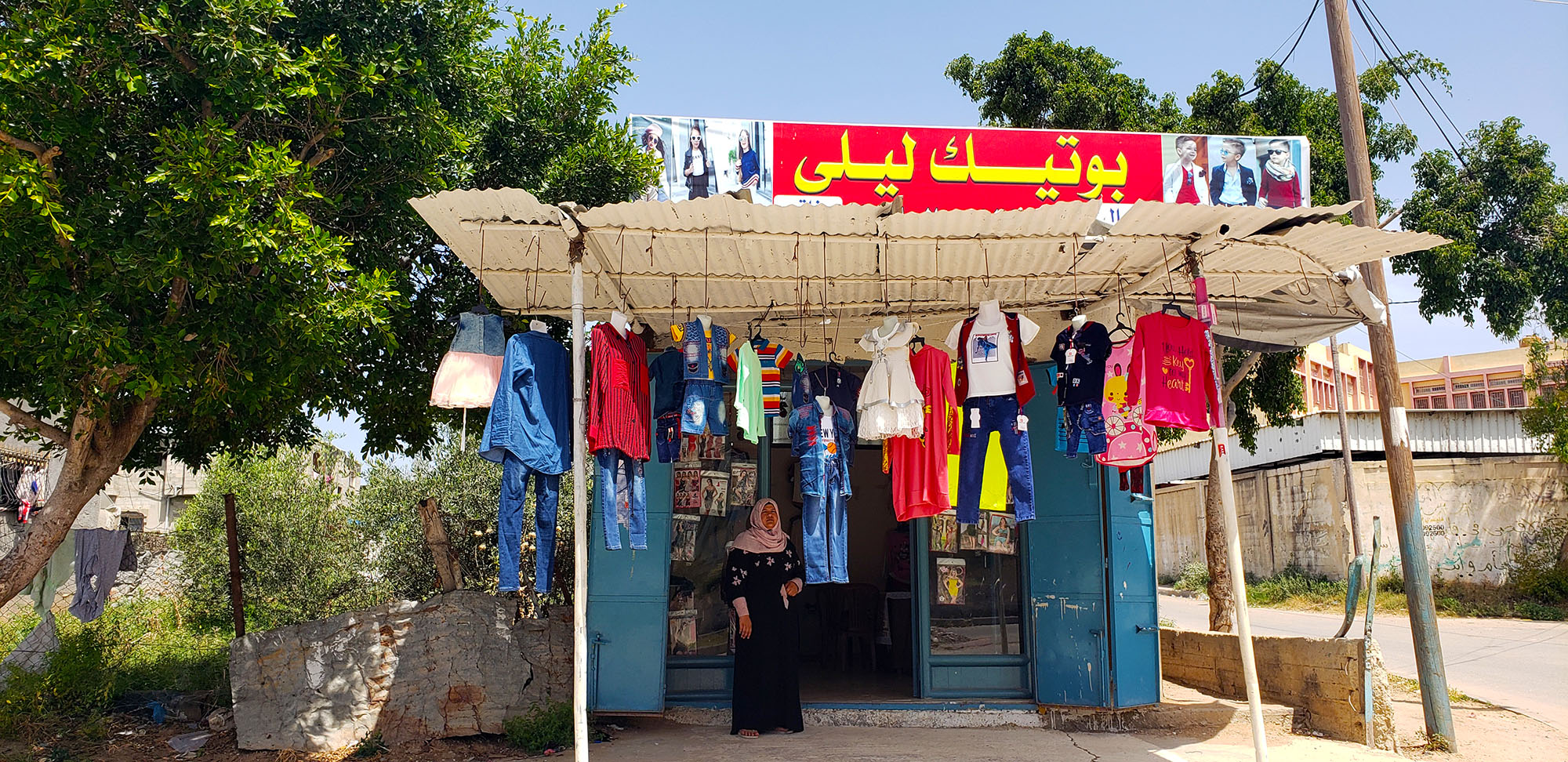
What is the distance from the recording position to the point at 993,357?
581 centimetres

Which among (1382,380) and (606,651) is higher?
(1382,380)

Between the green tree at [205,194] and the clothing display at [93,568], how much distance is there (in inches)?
116

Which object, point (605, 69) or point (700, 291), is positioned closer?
point (700, 291)

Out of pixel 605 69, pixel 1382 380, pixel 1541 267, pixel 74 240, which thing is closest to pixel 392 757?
pixel 74 240

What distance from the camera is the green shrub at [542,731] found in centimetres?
674

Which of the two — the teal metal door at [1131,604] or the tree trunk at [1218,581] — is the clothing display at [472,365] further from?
the tree trunk at [1218,581]

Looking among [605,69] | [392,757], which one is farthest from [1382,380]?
[392,757]

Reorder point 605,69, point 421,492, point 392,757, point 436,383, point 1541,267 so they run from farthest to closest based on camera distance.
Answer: point 1541,267
point 421,492
point 605,69
point 392,757
point 436,383

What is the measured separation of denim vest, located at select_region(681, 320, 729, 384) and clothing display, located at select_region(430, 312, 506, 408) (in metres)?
1.07

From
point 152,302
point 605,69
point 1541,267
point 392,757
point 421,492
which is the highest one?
point 605,69

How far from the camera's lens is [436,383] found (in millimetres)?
5219

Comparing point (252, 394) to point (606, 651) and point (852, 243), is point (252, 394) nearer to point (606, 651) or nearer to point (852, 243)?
point (606, 651)

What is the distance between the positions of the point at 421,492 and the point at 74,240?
18.4ft

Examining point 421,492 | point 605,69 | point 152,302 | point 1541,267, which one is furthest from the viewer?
point 1541,267
